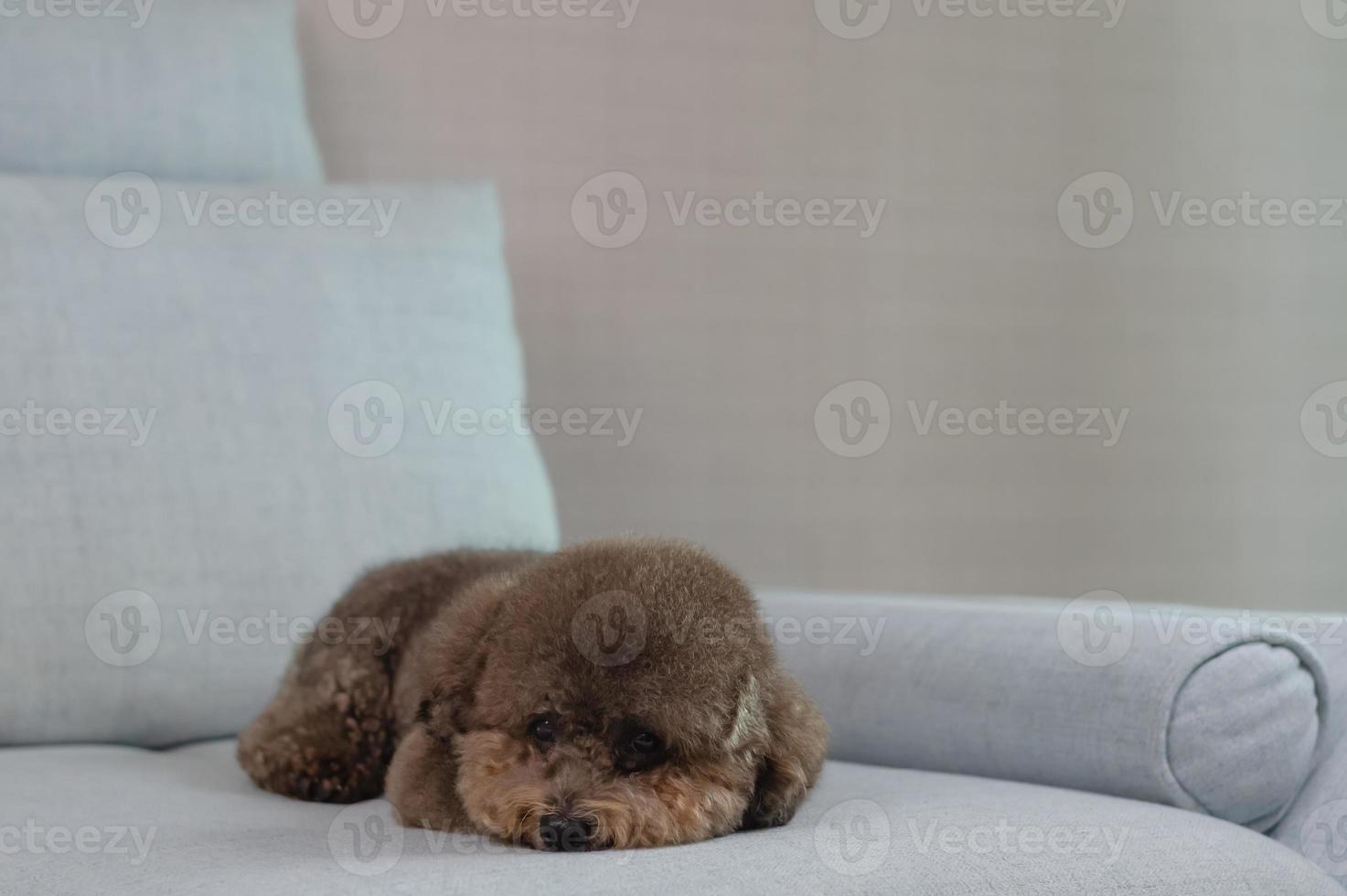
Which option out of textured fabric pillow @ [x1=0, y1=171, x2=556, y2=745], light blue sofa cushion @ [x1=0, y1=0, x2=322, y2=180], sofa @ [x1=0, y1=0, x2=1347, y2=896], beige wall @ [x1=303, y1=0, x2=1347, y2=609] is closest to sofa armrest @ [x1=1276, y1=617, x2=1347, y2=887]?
sofa @ [x1=0, y1=0, x2=1347, y2=896]

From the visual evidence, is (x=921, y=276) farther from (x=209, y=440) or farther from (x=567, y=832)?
(x=567, y=832)

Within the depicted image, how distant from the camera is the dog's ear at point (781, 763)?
1.27 meters

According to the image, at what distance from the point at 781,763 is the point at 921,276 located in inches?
74.9

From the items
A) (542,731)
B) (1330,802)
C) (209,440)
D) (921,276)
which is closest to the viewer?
(542,731)

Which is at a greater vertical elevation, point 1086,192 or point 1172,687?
point 1086,192

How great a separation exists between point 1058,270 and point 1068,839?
2.05 m

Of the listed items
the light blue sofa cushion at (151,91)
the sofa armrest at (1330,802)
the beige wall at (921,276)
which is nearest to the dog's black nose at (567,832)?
the sofa armrest at (1330,802)

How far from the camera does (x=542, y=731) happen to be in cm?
124

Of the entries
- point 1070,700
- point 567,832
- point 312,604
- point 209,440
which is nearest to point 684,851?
point 567,832

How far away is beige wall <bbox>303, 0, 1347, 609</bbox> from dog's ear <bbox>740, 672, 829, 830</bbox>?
1.49m

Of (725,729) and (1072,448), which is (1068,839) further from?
(1072,448)

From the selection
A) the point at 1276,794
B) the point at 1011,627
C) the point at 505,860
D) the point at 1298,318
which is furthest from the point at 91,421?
the point at 1298,318

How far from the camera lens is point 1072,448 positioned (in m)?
3.07

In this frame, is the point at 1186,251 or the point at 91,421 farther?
the point at 1186,251
